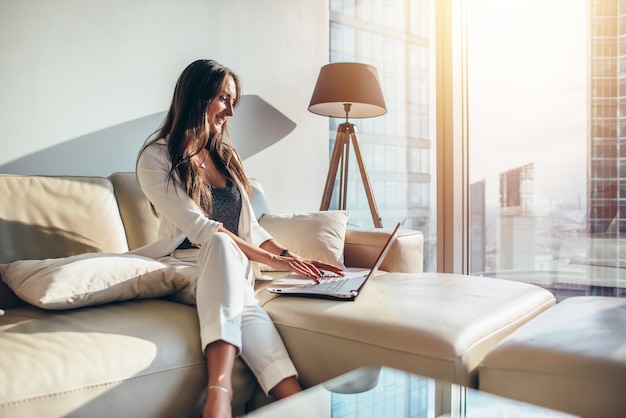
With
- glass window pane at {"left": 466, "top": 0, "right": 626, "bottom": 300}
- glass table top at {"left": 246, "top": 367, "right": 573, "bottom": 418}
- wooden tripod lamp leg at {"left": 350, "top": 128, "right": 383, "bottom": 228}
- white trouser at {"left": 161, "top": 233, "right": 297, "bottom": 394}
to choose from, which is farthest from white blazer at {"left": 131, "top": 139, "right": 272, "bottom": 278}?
glass window pane at {"left": 466, "top": 0, "right": 626, "bottom": 300}

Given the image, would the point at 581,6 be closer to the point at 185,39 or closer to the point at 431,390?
A: the point at 185,39

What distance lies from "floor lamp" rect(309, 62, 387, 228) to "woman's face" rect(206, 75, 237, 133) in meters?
0.82

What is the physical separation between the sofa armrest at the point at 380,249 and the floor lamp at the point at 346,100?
68cm

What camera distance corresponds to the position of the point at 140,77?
7.51 ft

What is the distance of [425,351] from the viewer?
1.11 m

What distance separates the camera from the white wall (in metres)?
1.96

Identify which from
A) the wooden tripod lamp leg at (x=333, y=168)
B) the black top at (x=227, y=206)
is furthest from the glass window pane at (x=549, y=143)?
the black top at (x=227, y=206)

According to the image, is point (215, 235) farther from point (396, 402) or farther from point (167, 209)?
point (396, 402)

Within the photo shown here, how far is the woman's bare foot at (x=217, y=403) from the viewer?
41.3 inches

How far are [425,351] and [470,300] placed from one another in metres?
0.35

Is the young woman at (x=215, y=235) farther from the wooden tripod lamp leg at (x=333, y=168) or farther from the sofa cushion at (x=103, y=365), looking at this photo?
the wooden tripod lamp leg at (x=333, y=168)

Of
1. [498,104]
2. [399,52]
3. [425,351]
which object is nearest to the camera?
[425,351]

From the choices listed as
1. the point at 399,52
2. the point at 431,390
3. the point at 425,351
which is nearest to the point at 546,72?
the point at 399,52

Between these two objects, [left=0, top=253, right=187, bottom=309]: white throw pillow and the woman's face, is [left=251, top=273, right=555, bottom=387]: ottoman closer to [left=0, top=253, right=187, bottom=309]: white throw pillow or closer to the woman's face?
[left=0, top=253, right=187, bottom=309]: white throw pillow
